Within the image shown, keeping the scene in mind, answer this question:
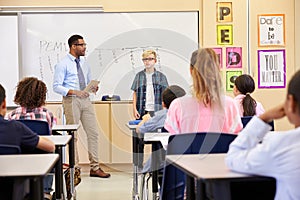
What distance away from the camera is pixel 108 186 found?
16.4ft

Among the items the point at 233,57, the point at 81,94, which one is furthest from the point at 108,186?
the point at 233,57

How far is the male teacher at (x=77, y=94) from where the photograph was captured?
17.4 feet

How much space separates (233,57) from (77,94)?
6.55 feet

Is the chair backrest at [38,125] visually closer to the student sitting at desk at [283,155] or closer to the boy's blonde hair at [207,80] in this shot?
the boy's blonde hair at [207,80]

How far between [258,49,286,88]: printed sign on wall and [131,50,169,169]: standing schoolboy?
1.37m

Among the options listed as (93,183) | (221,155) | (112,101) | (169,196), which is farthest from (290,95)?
(112,101)

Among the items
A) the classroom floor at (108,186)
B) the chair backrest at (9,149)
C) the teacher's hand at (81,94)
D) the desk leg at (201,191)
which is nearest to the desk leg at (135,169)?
the classroom floor at (108,186)

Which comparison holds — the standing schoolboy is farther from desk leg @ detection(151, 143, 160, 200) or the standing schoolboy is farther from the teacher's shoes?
desk leg @ detection(151, 143, 160, 200)

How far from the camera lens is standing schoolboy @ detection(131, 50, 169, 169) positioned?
520 centimetres

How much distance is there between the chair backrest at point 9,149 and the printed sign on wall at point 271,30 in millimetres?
4297

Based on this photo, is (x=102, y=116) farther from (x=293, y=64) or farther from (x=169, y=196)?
(x=169, y=196)

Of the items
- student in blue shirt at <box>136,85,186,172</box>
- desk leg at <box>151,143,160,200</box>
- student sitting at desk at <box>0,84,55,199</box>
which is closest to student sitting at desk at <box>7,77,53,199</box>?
student in blue shirt at <box>136,85,186,172</box>

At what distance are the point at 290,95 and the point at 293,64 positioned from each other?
4591 mm

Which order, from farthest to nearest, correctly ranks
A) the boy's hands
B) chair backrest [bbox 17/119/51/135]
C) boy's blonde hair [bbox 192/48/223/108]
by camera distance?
1. chair backrest [bbox 17/119/51/135]
2. boy's blonde hair [bbox 192/48/223/108]
3. the boy's hands
